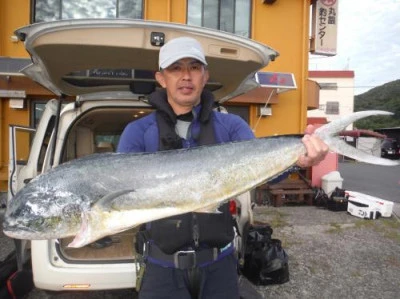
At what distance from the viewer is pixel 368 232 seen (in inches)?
281

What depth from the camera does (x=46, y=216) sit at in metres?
1.89

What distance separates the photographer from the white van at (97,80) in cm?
282

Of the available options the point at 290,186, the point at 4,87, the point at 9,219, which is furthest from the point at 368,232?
the point at 4,87

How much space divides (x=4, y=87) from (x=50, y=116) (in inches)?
272

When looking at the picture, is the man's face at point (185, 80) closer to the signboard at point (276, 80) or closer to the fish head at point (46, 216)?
the fish head at point (46, 216)

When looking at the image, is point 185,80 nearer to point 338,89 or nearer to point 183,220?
point 183,220

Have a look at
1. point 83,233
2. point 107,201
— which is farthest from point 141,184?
point 83,233

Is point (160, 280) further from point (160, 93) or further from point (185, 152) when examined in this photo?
point (160, 93)

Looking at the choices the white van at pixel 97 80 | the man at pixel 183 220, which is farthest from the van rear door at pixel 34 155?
the man at pixel 183 220

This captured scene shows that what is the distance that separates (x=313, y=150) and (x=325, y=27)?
10.6 metres

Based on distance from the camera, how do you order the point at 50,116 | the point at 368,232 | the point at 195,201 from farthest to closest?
the point at 368,232 < the point at 50,116 < the point at 195,201

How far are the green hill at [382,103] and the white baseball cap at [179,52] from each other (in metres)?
57.4

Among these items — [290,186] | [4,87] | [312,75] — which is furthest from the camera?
[312,75]

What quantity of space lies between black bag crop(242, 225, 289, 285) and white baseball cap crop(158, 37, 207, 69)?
2908 mm
